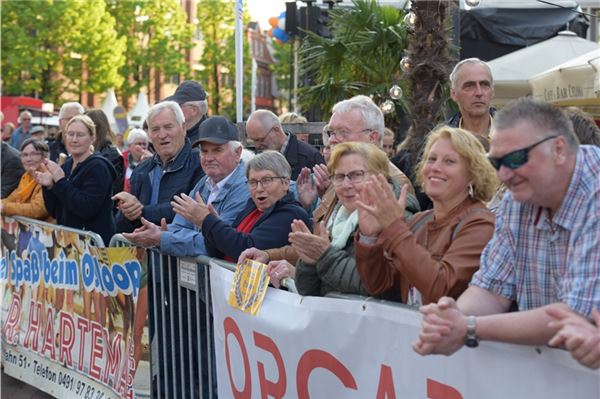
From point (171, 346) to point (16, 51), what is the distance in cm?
4454

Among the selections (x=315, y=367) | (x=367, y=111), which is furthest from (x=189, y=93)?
(x=315, y=367)

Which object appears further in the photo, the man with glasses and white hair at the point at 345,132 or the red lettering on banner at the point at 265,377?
the man with glasses and white hair at the point at 345,132

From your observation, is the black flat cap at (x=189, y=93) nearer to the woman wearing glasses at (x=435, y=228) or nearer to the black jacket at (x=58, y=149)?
the black jacket at (x=58, y=149)

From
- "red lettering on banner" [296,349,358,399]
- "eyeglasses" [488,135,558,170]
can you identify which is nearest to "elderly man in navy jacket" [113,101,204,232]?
"red lettering on banner" [296,349,358,399]

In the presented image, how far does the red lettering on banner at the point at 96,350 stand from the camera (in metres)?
7.42

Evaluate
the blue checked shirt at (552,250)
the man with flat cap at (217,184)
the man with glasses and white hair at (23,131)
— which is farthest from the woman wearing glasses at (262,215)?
the man with glasses and white hair at (23,131)

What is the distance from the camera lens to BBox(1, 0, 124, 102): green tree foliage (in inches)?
1908

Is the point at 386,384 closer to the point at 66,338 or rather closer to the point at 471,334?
the point at 471,334

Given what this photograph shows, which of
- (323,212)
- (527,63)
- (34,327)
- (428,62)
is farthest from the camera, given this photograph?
(527,63)

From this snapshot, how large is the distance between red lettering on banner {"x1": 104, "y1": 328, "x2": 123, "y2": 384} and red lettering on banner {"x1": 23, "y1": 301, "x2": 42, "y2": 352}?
1.47m

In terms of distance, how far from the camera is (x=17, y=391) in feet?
28.4

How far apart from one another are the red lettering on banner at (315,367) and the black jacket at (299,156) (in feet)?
11.2

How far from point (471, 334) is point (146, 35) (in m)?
62.4

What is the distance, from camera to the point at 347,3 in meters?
16.5
